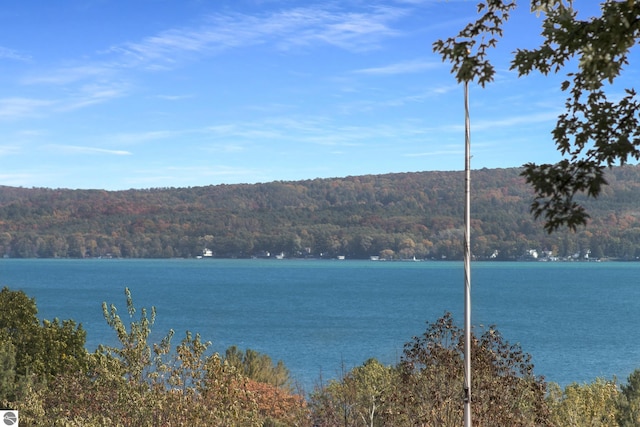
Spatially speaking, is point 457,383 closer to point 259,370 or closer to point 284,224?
point 259,370

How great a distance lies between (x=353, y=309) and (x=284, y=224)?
71218mm

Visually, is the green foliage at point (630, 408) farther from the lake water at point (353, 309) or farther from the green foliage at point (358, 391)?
the lake water at point (353, 309)

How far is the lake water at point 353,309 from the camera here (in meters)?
69.2

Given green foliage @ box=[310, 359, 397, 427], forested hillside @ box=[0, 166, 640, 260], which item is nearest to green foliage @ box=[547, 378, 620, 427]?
green foliage @ box=[310, 359, 397, 427]

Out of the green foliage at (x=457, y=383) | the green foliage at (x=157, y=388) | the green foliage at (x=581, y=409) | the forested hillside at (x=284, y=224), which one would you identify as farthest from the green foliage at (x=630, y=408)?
the forested hillside at (x=284, y=224)

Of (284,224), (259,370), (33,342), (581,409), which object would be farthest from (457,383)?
(284,224)

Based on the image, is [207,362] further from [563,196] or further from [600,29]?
[600,29]

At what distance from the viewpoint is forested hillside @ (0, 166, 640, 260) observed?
152 metres

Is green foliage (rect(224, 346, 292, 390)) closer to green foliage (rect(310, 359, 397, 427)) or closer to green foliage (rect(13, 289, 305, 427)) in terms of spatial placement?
green foliage (rect(310, 359, 397, 427))

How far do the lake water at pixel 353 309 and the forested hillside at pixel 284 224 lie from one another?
20.2 feet

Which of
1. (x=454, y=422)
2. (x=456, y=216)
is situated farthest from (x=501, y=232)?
(x=454, y=422)

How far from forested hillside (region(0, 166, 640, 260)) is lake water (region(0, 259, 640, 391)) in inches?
243

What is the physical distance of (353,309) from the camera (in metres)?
103

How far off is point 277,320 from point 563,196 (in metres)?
87.9
